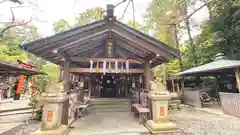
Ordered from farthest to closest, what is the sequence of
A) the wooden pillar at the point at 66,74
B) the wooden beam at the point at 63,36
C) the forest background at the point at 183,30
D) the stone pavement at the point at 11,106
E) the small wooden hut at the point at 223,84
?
1. the forest background at the point at 183,30
2. the stone pavement at the point at 11,106
3. the small wooden hut at the point at 223,84
4. the wooden pillar at the point at 66,74
5. the wooden beam at the point at 63,36

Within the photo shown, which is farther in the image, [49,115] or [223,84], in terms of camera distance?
[223,84]

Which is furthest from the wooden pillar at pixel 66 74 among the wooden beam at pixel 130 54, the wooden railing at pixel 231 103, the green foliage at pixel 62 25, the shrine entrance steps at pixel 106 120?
the green foliage at pixel 62 25

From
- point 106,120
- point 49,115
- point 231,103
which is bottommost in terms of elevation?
point 106,120

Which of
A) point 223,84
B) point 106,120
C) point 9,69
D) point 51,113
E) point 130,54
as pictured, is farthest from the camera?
point 223,84

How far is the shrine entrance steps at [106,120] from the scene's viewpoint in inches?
165

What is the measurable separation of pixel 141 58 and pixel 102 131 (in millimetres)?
3416

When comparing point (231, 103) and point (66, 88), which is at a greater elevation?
point (66, 88)

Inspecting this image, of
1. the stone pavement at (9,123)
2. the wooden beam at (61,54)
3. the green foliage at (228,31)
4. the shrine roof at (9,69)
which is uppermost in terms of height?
the green foliage at (228,31)

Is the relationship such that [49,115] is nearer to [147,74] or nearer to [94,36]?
[94,36]

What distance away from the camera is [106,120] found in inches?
219

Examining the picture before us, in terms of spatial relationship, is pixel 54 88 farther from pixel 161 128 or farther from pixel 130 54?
pixel 161 128

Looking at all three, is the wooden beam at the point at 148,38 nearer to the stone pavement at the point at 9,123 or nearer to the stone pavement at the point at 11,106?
the stone pavement at the point at 9,123

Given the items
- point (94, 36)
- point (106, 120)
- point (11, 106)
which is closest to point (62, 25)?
point (11, 106)

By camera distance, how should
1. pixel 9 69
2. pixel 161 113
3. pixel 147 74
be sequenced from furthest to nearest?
pixel 9 69, pixel 147 74, pixel 161 113
